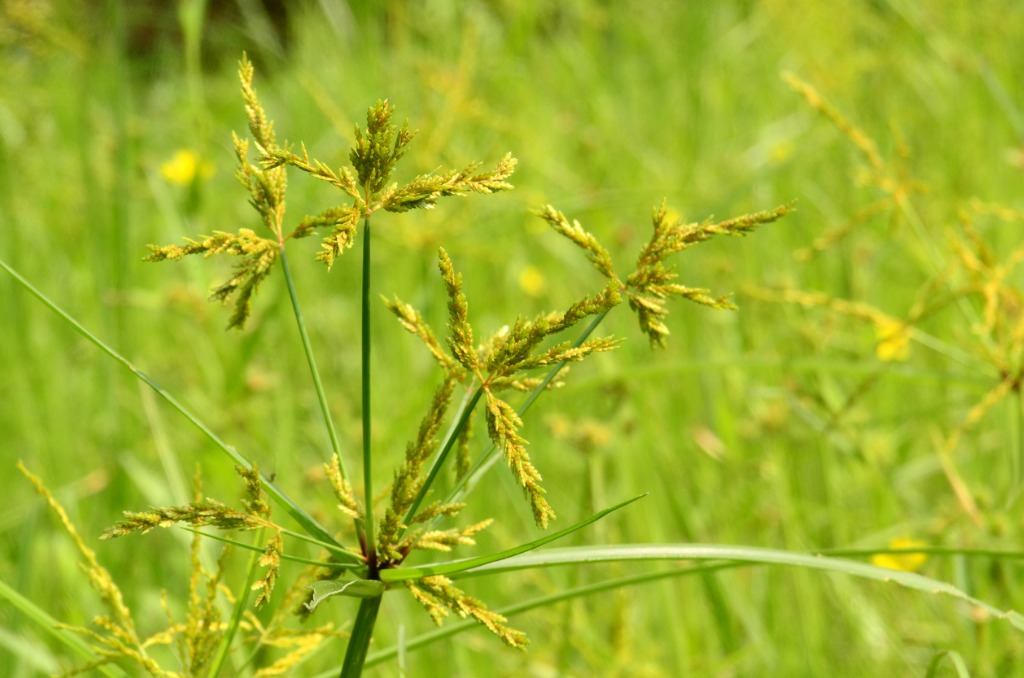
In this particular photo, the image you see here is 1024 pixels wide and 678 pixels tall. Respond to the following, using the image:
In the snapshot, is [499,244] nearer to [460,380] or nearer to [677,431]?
[677,431]

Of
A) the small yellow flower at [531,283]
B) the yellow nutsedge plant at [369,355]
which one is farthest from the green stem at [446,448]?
the small yellow flower at [531,283]

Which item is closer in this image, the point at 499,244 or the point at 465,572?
the point at 465,572

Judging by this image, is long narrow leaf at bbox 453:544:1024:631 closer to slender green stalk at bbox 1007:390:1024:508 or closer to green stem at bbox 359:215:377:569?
green stem at bbox 359:215:377:569

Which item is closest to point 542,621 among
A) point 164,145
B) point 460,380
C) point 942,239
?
point 460,380

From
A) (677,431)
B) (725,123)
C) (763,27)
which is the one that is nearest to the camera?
(677,431)

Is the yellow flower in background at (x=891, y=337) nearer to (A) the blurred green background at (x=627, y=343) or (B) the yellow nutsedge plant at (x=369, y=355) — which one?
(A) the blurred green background at (x=627, y=343)

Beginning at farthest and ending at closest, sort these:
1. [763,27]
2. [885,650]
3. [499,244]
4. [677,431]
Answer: [763,27]
[499,244]
[677,431]
[885,650]

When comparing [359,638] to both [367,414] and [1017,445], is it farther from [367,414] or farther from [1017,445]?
[1017,445]
